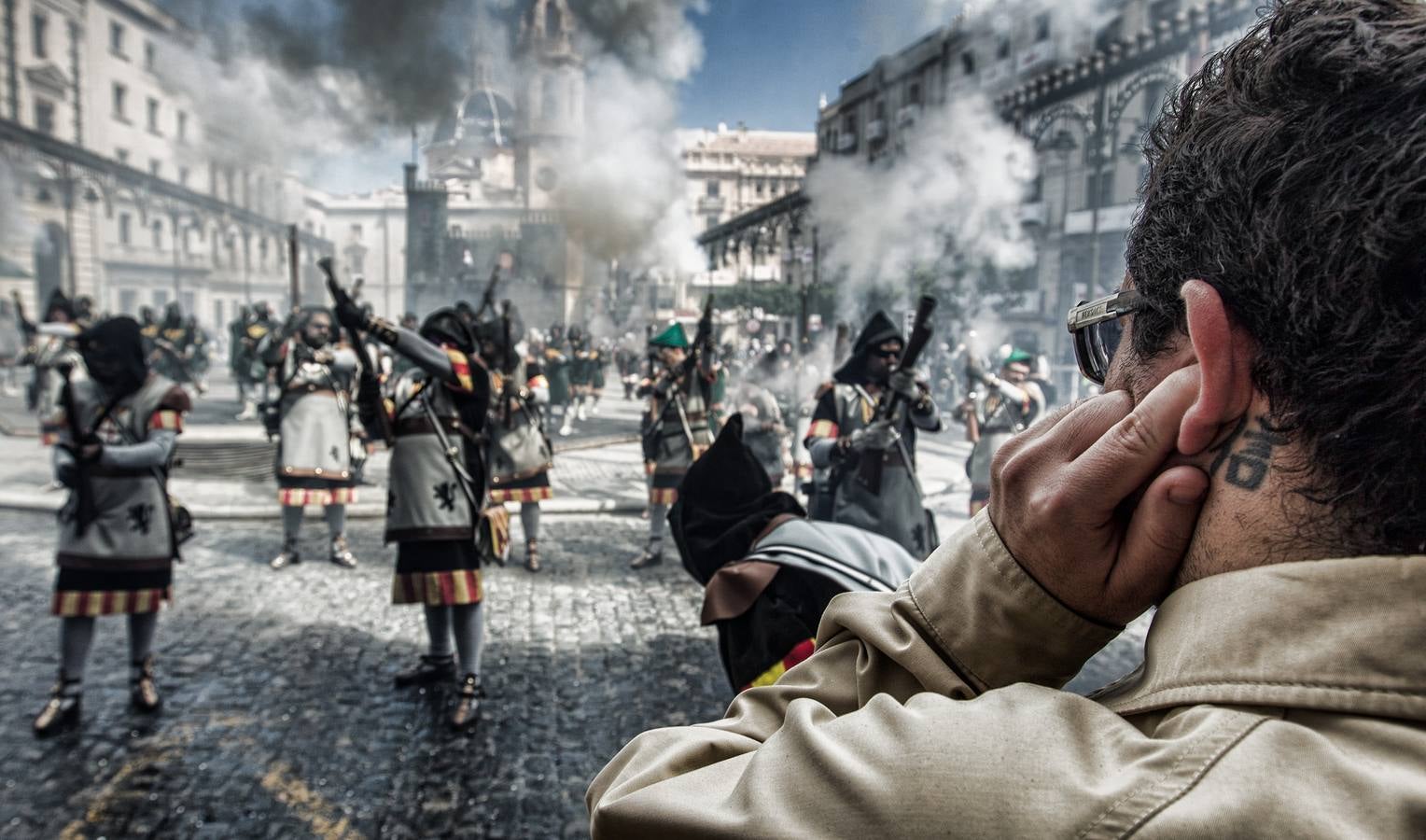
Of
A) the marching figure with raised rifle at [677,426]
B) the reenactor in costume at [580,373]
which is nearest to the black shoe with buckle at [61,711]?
the marching figure with raised rifle at [677,426]

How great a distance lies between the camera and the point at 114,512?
448 cm

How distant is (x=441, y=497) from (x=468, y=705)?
1.05m

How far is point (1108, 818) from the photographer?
66 cm

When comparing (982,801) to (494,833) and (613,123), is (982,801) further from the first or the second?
(613,123)

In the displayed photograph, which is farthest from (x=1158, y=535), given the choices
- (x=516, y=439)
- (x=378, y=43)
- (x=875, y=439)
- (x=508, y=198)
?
(x=508, y=198)

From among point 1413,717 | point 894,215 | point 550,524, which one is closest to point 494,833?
point 1413,717

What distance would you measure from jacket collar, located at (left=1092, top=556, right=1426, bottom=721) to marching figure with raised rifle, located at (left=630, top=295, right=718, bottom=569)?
23.6 feet

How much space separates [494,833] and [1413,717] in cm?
348

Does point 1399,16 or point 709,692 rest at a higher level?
point 1399,16

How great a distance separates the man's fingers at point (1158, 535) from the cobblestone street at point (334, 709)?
3184mm

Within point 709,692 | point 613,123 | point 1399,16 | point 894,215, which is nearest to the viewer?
point 1399,16

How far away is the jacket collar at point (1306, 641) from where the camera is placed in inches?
24.9

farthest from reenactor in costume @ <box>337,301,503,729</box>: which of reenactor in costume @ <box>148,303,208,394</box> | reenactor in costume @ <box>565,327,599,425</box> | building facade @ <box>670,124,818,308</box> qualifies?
building facade @ <box>670,124,818,308</box>

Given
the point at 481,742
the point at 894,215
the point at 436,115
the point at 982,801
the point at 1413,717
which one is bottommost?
the point at 481,742
